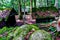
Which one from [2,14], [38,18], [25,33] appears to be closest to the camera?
[25,33]

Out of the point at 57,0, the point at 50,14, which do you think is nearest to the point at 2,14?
the point at 50,14

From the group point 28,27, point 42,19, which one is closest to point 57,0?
point 42,19

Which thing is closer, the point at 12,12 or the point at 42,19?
the point at 12,12

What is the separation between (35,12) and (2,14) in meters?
3.24

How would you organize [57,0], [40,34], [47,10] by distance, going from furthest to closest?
[57,0]
[47,10]
[40,34]

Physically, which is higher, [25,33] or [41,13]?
[25,33]

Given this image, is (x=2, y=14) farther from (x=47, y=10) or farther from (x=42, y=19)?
(x=47, y=10)

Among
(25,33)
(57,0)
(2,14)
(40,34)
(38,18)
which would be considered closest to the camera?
(40,34)

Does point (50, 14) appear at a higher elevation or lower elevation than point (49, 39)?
lower

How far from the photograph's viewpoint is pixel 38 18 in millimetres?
14875

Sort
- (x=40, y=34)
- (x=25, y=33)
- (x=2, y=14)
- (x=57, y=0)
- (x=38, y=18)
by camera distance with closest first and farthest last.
A: (x=40, y=34) → (x=25, y=33) → (x=2, y=14) → (x=38, y=18) → (x=57, y=0)

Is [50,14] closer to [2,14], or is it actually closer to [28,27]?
[2,14]

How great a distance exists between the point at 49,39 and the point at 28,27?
85 cm

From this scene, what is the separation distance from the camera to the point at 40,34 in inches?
191
